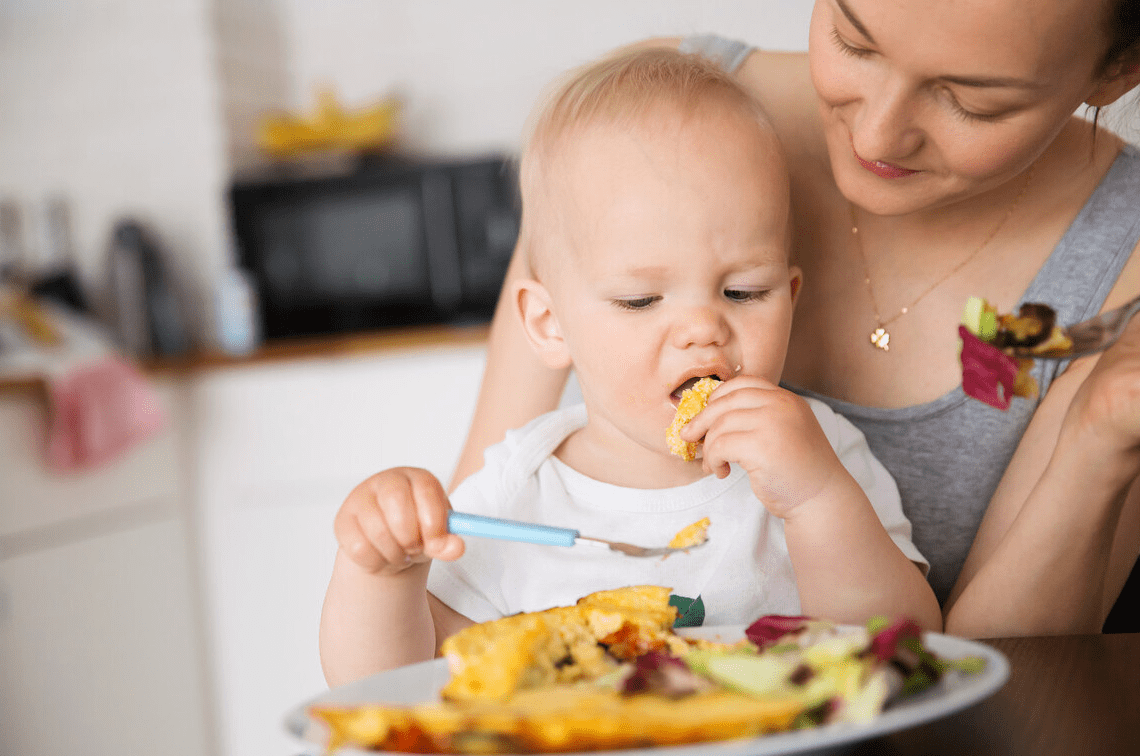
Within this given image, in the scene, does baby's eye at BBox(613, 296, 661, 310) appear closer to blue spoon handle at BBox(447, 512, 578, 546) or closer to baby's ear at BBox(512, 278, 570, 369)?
baby's ear at BBox(512, 278, 570, 369)

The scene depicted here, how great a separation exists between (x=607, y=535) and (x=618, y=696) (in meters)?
0.46

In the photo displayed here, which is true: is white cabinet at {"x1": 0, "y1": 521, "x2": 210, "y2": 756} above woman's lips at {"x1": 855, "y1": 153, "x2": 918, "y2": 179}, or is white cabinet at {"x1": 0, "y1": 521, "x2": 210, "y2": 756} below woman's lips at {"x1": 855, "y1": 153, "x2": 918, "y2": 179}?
below

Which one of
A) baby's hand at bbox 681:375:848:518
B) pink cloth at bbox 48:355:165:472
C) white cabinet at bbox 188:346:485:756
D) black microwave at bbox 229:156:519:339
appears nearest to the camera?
baby's hand at bbox 681:375:848:518

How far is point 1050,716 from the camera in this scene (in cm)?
53

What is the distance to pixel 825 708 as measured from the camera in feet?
1.44

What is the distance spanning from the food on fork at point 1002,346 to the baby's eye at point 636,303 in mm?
255

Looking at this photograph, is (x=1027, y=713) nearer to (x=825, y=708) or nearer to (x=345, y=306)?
(x=825, y=708)

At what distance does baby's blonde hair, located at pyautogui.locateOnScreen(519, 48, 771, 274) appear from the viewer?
89 centimetres

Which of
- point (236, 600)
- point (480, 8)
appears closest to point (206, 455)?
point (236, 600)

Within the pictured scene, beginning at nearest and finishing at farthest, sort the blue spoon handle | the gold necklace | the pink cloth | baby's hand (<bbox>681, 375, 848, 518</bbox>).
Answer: the blue spoon handle → baby's hand (<bbox>681, 375, 848, 518</bbox>) → the gold necklace → the pink cloth

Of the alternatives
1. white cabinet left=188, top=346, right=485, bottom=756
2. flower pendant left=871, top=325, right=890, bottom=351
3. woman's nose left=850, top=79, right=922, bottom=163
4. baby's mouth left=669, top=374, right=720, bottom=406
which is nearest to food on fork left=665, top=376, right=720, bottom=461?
baby's mouth left=669, top=374, right=720, bottom=406

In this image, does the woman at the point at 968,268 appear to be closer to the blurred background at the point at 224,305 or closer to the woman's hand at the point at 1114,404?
the woman's hand at the point at 1114,404

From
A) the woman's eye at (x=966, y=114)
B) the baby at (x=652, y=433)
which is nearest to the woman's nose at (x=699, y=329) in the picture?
the baby at (x=652, y=433)

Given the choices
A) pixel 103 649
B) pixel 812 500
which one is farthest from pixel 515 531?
pixel 103 649
